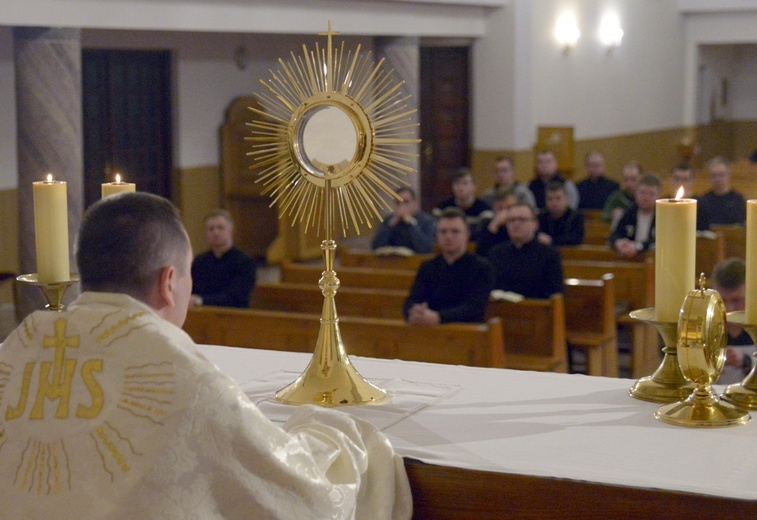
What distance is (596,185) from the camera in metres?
11.8

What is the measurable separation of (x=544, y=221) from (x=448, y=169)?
520cm

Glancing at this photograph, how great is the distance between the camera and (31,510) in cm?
177

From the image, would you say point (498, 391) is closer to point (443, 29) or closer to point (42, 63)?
point (42, 63)

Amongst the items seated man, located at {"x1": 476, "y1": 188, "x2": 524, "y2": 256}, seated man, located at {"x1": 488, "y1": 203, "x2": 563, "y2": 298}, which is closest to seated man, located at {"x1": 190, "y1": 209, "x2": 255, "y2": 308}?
seated man, located at {"x1": 488, "y1": 203, "x2": 563, "y2": 298}

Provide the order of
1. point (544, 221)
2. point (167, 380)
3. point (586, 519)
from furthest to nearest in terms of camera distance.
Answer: point (544, 221), point (586, 519), point (167, 380)

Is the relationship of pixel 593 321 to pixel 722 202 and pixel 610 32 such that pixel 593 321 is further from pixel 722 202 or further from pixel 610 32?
pixel 610 32

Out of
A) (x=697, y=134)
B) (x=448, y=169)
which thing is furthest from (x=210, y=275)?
(x=697, y=134)

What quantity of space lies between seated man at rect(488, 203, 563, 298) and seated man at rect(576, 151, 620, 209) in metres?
5.12

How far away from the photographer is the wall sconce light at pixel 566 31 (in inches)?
561

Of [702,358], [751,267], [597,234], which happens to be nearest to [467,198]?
[597,234]

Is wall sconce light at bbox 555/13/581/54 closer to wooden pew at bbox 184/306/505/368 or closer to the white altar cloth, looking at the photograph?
wooden pew at bbox 184/306/505/368

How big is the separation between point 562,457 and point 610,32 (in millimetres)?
14241

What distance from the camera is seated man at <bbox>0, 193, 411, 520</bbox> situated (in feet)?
5.66

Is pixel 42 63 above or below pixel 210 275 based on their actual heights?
above
